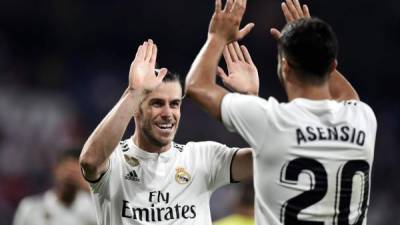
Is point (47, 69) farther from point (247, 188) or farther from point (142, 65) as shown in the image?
point (142, 65)

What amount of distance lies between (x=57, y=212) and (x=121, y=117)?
3.64m

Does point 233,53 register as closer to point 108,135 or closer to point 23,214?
point 108,135

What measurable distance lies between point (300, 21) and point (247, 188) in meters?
3.42

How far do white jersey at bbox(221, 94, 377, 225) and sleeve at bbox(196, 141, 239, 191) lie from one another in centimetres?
122

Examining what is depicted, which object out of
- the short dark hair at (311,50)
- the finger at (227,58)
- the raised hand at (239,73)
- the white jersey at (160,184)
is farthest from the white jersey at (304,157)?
the white jersey at (160,184)

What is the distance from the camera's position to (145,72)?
4.73m

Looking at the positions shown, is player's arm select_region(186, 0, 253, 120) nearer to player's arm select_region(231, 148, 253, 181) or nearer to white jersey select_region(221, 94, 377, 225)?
white jersey select_region(221, 94, 377, 225)

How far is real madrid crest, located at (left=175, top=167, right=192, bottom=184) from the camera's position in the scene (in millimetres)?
5086

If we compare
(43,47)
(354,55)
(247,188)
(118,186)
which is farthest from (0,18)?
(118,186)

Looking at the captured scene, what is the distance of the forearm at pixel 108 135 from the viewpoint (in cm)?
466

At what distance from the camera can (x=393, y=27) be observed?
580 inches

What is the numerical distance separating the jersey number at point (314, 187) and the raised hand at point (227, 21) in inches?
28.4

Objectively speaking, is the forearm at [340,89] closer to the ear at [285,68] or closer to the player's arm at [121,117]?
the ear at [285,68]

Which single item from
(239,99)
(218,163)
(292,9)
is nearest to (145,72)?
(218,163)
